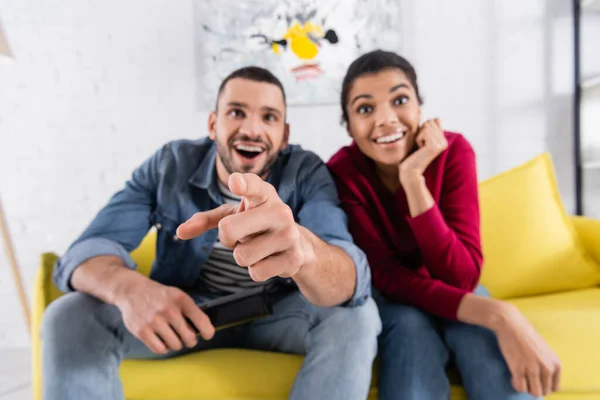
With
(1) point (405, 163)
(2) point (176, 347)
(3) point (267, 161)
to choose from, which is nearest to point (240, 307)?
(2) point (176, 347)

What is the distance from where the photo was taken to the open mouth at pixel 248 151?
1.11 m

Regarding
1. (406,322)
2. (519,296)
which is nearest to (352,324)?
(406,322)

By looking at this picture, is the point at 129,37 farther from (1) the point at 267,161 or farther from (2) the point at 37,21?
(1) the point at 267,161

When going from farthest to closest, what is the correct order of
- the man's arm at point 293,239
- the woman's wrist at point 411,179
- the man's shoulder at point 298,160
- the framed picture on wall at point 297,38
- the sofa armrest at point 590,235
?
1. the framed picture on wall at point 297,38
2. the sofa armrest at point 590,235
3. the man's shoulder at point 298,160
4. the woman's wrist at point 411,179
5. the man's arm at point 293,239

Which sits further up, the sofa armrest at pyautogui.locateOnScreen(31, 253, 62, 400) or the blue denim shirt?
the blue denim shirt

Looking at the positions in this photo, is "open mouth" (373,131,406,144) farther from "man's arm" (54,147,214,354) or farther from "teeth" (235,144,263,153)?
"man's arm" (54,147,214,354)

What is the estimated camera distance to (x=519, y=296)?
1.42 m

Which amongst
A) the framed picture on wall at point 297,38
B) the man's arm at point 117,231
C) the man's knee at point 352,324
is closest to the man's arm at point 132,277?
the man's arm at point 117,231

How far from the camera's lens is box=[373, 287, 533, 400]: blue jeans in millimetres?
839

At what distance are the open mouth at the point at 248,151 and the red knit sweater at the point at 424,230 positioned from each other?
21cm

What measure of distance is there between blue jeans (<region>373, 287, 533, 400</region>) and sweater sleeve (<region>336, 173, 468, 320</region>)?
0.13 ft

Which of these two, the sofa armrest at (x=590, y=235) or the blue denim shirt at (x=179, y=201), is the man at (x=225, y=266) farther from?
the sofa armrest at (x=590, y=235)

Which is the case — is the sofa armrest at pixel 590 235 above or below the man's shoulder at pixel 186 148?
below

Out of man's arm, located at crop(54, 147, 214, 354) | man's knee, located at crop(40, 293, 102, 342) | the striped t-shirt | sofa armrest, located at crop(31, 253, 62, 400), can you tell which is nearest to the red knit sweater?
the striped t-shirt
